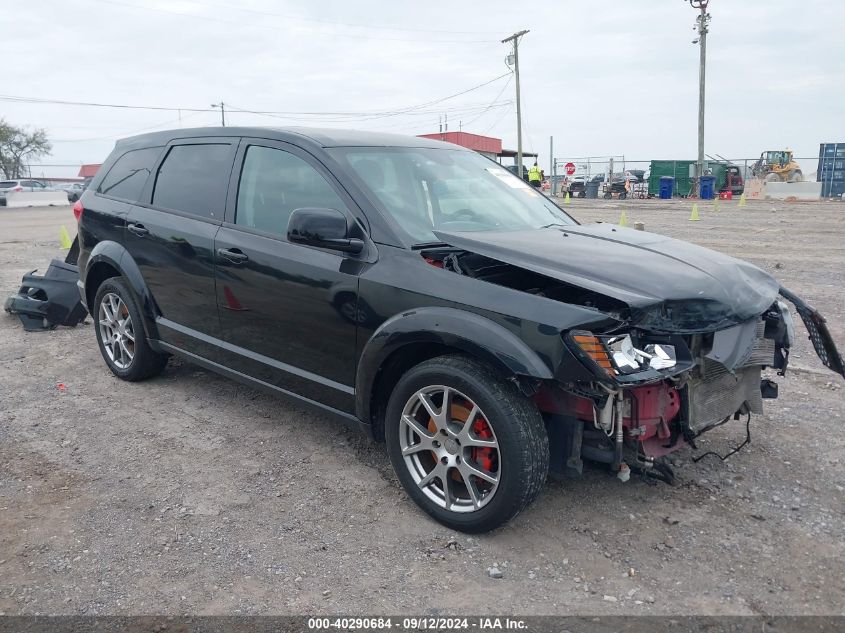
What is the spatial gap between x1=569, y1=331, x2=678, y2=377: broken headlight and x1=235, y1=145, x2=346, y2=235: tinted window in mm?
1581

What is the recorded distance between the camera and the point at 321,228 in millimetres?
3385

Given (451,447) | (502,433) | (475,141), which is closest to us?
(502,433)

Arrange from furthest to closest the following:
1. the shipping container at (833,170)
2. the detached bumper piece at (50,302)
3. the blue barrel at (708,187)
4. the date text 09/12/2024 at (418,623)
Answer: the blue barrel at (708,187) < the shipping container at (833,170) < the detached bumper piece at (50,302) < the date text 09/12/2024 at (418,623)

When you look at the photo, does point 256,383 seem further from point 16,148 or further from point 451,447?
point 16,148

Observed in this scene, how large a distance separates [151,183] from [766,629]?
4.57m

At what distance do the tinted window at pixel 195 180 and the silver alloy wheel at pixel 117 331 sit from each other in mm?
934

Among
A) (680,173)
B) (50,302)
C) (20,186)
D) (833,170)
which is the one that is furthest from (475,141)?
(50,302)

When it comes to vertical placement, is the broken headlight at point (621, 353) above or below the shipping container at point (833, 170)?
below

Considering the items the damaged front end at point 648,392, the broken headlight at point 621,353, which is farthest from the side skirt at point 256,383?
the broken headlight at point 621,353

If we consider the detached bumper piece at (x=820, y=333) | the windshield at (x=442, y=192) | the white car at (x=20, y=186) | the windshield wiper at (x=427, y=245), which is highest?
the white car at (x=20, y=186)

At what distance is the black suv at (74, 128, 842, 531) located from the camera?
116 inches

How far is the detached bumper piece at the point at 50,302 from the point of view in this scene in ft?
22.9

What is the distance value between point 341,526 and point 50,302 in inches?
199

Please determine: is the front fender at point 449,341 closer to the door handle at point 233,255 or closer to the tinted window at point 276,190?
the tinted window at point 276,190
